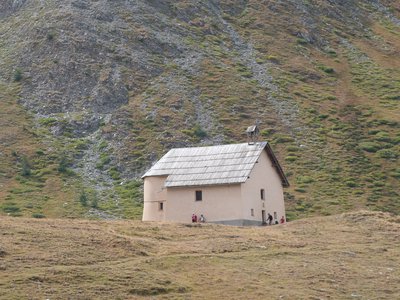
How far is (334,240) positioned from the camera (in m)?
55.4

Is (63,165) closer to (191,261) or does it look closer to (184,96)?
(184,96)

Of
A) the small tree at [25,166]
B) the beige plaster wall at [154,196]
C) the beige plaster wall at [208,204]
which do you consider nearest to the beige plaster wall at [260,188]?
the beige plaster wall at [208,204]

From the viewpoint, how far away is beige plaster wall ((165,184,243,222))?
68.7 metres

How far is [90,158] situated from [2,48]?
35.9m

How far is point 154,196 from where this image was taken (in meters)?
74.3

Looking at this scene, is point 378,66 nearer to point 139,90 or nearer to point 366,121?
point 366,121

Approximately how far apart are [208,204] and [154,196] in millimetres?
6223

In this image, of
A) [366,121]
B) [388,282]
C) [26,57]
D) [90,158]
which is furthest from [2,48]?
[388,282]

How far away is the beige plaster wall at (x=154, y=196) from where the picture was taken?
73.8 m

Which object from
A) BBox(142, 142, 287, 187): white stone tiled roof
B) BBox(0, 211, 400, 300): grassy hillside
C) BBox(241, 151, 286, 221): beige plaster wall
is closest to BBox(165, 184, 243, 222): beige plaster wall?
BBox(142, 142, 287, 187): white stone tiled roof

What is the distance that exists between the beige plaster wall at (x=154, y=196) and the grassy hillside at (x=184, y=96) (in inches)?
622

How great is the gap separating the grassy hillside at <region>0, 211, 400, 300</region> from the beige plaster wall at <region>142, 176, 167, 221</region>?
1519cm

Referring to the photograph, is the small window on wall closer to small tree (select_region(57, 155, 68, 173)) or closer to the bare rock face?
small tree (select_region(57, 155, 68, 173))

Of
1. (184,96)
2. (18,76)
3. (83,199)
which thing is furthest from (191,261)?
(18,76)
